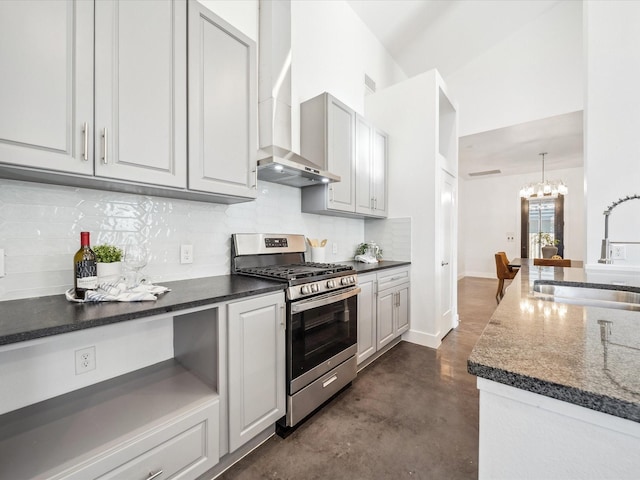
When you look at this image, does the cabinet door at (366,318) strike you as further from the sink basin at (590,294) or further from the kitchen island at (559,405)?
the kitchen island at (559,405)

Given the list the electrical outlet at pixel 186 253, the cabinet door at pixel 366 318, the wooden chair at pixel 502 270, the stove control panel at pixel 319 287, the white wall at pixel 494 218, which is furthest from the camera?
the white wall at pixel 494 218

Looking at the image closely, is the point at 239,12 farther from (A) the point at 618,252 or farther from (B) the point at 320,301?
(A) the point at 618,252

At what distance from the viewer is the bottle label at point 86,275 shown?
4.09 feet

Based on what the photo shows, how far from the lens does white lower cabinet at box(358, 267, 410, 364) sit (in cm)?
246

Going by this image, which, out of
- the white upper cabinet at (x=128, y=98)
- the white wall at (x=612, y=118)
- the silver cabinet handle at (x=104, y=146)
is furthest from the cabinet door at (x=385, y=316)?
the silver cabinet handle at (x=104, y=146)

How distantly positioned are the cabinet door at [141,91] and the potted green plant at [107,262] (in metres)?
0.38

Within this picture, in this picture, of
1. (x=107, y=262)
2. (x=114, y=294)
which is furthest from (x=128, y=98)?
(x=114, y=294)

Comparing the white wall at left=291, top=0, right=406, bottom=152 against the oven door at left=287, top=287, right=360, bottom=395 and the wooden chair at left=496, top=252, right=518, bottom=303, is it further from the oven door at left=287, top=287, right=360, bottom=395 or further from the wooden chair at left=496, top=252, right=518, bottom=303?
the wooden chair at left=496, top=252, right=518, bottom=303

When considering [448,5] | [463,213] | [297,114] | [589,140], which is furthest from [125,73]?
[463,213]

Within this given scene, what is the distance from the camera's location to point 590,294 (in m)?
1.63

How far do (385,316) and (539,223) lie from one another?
7.28 m

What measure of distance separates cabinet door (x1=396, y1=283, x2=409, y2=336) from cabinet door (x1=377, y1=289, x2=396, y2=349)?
0.12m

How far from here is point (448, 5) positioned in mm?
3814

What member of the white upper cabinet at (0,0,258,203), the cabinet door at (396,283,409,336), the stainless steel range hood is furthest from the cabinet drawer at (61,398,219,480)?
the cabinet door at (396,283,409,336)
